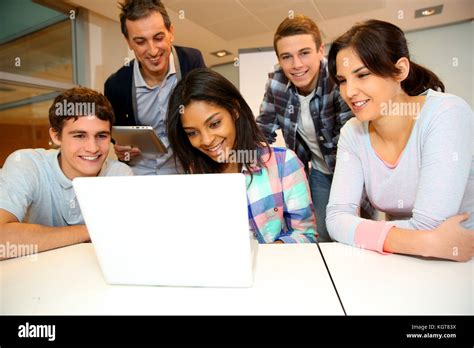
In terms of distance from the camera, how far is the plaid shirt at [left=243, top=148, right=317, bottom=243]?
50.9 inches

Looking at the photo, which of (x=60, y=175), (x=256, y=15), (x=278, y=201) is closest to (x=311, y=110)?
(x=278, y=201)

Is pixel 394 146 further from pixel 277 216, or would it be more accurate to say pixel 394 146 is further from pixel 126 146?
pixel 126 146

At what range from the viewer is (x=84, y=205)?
65 centimetres

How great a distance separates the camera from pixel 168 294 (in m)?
0.68

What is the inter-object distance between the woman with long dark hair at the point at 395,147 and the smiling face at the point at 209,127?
437 mm

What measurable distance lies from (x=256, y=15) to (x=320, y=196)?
68.0 inches

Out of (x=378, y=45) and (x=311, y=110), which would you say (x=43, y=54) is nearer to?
(x=311, y=110)

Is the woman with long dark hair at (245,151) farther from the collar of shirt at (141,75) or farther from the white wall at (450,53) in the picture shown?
the white wall at (450,53)

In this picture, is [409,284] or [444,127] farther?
[444,127]

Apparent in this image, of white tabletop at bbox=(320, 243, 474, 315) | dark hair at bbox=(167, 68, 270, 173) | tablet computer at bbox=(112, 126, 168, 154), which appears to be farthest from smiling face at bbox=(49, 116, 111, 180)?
white tabletop at bbox=(320, 243, 474, 315)

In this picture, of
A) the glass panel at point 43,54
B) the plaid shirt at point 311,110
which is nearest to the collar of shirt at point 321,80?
the plaid shirt at point 311,110

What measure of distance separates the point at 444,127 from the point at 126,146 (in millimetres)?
1520

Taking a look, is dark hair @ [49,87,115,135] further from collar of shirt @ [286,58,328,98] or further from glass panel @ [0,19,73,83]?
glass panel @ [0,19,73,83]

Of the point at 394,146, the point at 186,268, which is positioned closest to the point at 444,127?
the point at 394,146
